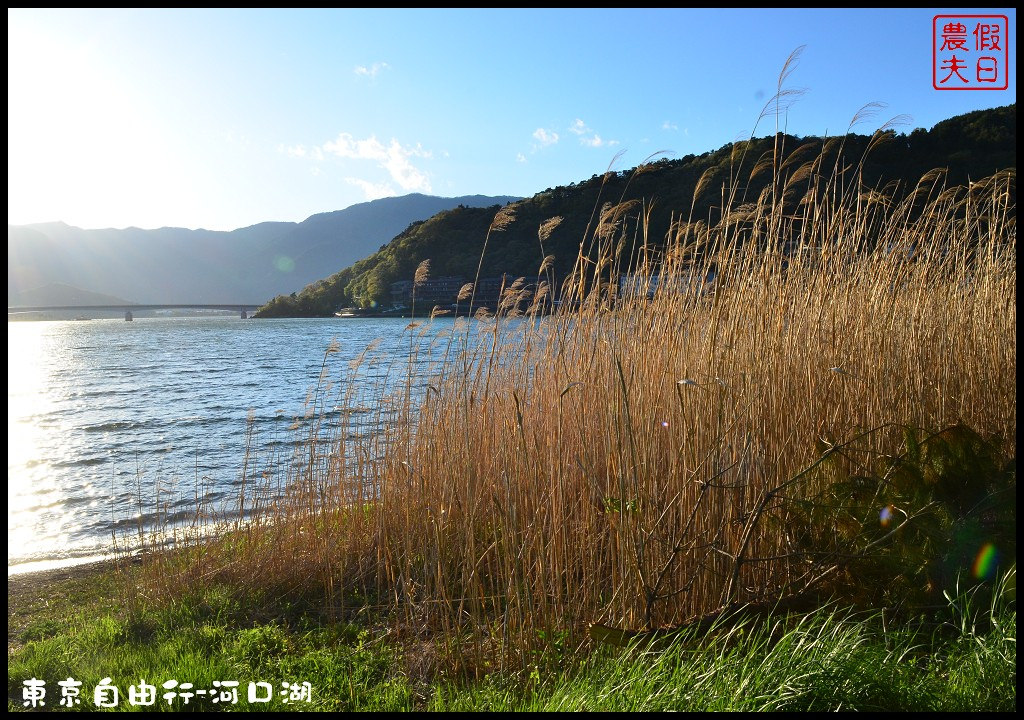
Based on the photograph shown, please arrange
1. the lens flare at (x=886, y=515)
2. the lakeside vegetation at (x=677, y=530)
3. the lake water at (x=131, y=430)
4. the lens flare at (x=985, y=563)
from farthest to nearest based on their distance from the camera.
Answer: the lake water at (x=131, y=430) < the lens flare at (x=886, y=515) < the lens flare at (x=985, y=563) < the lakeside vegetation at (x=677, y=530)

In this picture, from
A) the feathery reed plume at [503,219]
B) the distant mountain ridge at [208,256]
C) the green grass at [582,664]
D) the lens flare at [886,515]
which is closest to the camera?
the green grass at [582,664]

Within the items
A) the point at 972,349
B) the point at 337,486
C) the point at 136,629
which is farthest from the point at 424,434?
the point at 972,349

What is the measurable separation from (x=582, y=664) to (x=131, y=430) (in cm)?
1068

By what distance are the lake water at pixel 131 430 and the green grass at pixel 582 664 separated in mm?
1040

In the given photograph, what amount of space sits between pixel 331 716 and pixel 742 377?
6.23 feet

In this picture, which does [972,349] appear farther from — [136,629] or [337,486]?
[136,629]

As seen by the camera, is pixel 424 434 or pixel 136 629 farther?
pixel 424 434

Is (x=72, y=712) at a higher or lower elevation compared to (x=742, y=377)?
lower

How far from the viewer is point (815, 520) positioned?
2.43 m

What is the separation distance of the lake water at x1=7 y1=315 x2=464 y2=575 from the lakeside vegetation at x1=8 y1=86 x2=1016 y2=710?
0.90m

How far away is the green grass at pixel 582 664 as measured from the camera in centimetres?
171

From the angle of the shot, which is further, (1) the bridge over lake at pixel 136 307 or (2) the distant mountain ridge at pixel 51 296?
(2) the distant mountain ridge at pixel 51 296

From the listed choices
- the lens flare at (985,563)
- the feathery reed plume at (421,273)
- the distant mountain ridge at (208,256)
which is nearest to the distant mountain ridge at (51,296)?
the distant mountain ridge at (208,256)

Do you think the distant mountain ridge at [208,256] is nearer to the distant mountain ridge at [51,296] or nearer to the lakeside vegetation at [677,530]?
the distant mountain ridge at [51,296]
